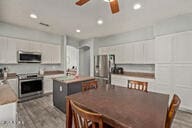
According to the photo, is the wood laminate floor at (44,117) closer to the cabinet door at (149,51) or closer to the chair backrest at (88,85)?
the chair backrest at (88,85)

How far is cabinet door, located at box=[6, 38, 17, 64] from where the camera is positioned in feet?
12.9

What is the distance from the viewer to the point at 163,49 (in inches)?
139

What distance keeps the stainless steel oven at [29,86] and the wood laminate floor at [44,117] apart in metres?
0.39

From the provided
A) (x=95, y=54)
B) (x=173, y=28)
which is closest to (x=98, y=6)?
(x=173, y=28)

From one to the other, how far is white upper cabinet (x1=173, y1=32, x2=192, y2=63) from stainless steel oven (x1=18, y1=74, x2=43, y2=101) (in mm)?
4716

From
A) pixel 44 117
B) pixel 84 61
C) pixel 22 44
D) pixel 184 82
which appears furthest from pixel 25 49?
pixel 184 82

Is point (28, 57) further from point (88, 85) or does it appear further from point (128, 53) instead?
point (128, 53)

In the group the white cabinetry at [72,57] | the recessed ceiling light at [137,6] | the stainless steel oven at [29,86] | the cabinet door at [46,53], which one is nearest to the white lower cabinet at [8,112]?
the stainless steel oven at [29,86]

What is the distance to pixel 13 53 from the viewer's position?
13.2ft

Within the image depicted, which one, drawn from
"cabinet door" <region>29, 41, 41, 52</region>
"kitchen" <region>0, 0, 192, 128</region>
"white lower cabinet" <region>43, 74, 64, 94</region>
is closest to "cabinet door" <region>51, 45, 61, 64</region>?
"kitchen" <region>0, 0, 192, 128</region>

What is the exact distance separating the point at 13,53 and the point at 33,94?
5.43ft

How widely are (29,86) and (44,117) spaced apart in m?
1.72

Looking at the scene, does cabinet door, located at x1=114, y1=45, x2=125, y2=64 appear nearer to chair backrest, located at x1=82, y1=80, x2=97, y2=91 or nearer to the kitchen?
the kitchen

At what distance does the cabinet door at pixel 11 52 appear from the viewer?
12.9 ft
